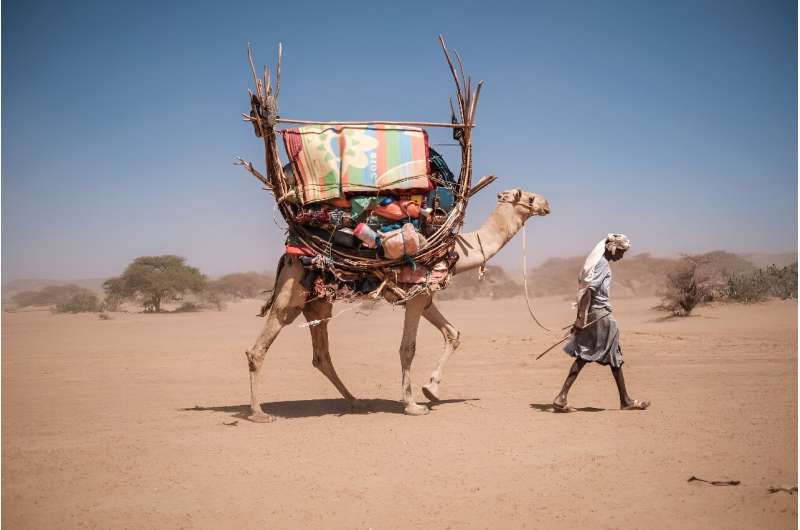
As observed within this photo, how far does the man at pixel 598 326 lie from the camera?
7574 millimetres

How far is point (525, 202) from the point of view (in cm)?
812

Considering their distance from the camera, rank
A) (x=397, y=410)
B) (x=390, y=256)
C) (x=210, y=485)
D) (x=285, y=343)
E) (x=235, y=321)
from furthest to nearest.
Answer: (x=235, y=321)
(x=285, y=343)
(x=397, y=410)
(x=390, y=256)
(x=210, y=485)

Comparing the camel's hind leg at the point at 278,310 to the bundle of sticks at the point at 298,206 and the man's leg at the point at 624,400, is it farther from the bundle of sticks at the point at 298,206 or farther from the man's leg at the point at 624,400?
the man's leg at the point at 624,400

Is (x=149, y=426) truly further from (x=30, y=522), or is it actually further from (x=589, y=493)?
(x=589, y=493)

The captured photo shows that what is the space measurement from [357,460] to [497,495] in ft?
4.77

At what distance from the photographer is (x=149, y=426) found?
741 cm

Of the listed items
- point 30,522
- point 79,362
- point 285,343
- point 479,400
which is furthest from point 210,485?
point 285,343

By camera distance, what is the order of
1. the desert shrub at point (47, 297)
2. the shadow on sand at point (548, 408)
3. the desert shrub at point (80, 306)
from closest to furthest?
the shadow on sand at point (548, 408), the desert shrub at point (80, 306), the desert shrub at point (47, 297)

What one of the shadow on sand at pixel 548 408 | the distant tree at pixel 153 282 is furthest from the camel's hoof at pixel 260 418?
the distant tree at pixel 153 282

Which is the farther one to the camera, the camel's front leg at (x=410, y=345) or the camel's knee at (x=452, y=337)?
the camel's knee at (x=452, y=337)

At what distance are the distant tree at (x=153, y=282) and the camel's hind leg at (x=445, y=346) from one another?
77.6ft

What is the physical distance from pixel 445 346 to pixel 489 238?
54.6 inches

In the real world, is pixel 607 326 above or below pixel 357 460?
above

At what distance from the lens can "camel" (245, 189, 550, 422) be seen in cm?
760
